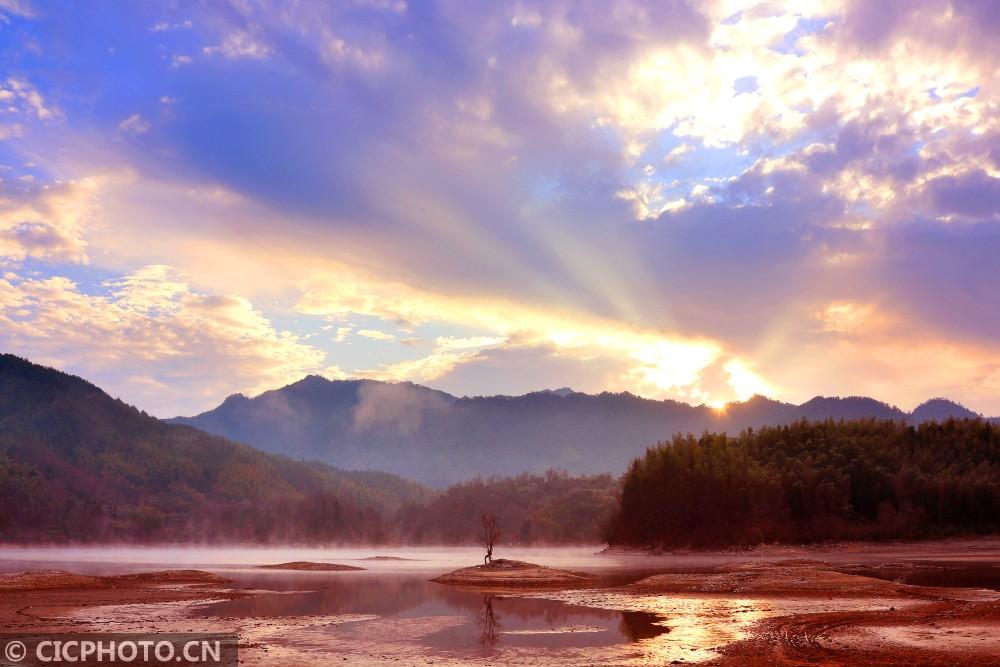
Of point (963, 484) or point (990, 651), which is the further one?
point (963, 484)

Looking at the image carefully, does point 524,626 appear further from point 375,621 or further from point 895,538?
point 895,538

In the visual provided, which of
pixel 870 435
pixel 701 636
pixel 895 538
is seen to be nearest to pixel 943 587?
pixel 701 636

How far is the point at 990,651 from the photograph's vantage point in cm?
2377

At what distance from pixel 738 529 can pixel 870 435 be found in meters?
28.8

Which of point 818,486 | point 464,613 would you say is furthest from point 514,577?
point 818,486

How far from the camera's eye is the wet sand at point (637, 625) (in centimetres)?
2509
